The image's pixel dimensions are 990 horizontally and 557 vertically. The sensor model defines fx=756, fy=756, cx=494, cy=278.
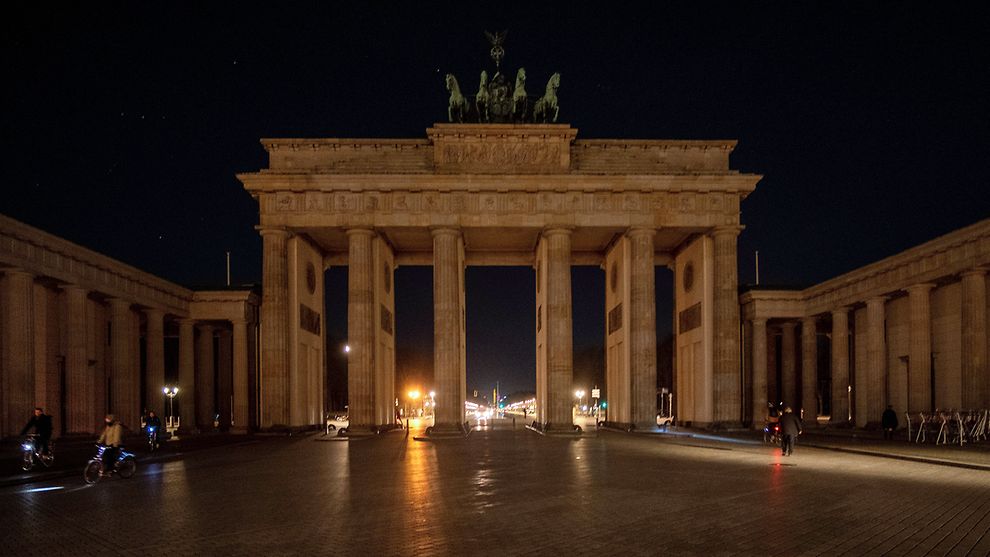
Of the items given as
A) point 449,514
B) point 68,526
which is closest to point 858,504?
point 449,514

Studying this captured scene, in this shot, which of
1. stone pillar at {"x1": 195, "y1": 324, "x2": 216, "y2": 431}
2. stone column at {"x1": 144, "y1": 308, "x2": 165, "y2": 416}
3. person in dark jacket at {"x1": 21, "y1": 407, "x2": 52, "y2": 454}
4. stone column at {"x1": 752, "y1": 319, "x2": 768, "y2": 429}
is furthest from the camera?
stone pillar at {"x1": 195, "y1": 324, "x2": 216, "y2": 431}

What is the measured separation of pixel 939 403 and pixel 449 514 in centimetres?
3050

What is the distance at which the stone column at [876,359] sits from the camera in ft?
123

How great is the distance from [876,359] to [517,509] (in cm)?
3047

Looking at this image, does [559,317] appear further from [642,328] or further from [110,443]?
[110,443]

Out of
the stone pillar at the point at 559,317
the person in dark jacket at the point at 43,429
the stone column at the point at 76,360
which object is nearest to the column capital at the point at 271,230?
the stone column at the point at 76,360

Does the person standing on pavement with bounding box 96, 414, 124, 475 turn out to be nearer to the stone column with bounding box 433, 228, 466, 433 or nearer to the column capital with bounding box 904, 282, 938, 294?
the stone column with bounding box 433, 228, 466, 433

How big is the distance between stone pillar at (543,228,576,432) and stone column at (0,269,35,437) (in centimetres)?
2498

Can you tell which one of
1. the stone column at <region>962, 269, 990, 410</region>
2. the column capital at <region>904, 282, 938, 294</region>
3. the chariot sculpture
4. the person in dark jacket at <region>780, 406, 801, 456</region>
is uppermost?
the chariot sculpture

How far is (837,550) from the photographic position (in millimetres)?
9820

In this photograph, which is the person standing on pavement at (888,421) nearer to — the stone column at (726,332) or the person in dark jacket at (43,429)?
the stone column at (726,332)

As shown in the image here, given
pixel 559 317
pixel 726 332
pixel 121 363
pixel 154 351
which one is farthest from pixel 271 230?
pixel 726 332

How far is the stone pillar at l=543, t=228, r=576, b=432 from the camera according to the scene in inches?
1666

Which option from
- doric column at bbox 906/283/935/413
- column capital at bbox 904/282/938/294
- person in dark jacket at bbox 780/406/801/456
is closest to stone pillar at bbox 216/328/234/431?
person in dark jacket at bbox 780/406/801/456
